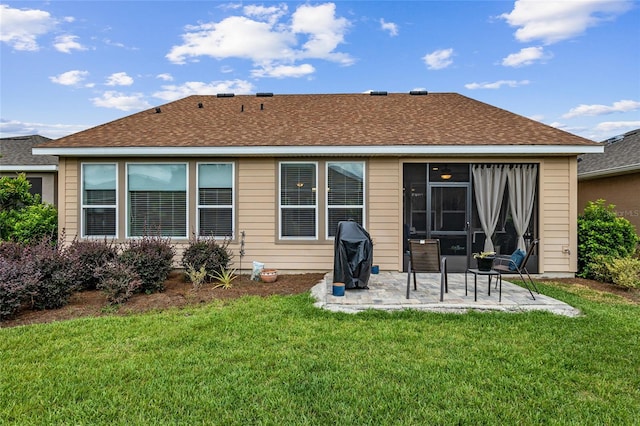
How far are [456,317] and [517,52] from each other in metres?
11.3

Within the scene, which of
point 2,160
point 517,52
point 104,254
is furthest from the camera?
point 517,52

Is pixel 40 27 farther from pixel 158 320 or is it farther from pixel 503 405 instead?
pixel 503 405

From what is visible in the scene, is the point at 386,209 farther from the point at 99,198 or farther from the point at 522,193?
the point at 99,198

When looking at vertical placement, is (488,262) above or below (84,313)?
above

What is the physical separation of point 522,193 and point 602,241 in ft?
6.03

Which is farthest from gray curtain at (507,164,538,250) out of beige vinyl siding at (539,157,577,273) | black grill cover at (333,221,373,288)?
black grill cover at (333,221,373,288)

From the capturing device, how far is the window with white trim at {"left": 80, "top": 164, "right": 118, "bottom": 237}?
23.1ft

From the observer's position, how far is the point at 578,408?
228cm

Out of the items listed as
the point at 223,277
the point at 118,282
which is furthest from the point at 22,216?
the point at 223,277

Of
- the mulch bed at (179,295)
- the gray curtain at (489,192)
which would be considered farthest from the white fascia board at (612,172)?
the gray curtain at (489,192)

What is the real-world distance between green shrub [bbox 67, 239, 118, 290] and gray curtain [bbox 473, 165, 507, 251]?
7.27 metres

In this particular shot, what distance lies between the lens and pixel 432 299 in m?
4.77

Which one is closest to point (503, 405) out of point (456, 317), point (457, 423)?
point (457, 423)

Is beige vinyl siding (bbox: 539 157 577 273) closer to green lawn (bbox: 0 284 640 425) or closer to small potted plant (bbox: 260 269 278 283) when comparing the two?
green lawn (bbox: 0 284 640 425)
